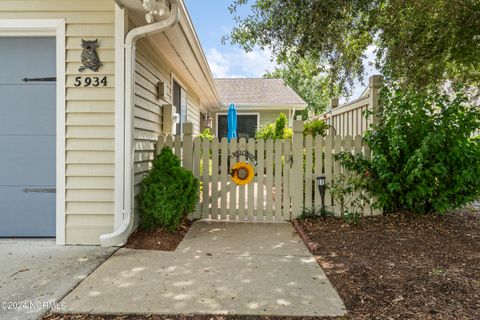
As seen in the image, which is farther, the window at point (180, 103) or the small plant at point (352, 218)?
the window at point (180, 103)

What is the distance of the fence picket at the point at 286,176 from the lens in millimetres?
4551

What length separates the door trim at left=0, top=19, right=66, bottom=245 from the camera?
3.41m

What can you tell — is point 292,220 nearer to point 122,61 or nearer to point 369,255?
point 369,255

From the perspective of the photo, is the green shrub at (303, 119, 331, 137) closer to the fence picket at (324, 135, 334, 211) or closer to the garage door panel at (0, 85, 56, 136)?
the fence picket at (324, 135, 334, 211)

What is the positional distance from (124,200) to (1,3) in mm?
2435

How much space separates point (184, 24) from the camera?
3.89 meters

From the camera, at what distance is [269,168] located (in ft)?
14.8

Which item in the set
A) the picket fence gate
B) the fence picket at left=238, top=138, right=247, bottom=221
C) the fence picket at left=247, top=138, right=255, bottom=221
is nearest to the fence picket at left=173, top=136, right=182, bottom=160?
the picket fence gate

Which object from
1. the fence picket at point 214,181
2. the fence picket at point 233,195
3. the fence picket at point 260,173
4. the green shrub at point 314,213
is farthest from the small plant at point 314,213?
the fence picket at point 214,181

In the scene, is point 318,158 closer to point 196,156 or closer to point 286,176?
point 286,176

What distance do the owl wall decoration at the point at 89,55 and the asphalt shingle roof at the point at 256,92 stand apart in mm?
8685

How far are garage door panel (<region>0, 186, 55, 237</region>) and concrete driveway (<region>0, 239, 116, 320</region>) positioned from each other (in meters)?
0.11

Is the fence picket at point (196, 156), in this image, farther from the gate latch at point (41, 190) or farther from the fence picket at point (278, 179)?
the gate latch at point (41, 190)

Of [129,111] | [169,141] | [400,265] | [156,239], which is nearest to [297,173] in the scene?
[169,141]
